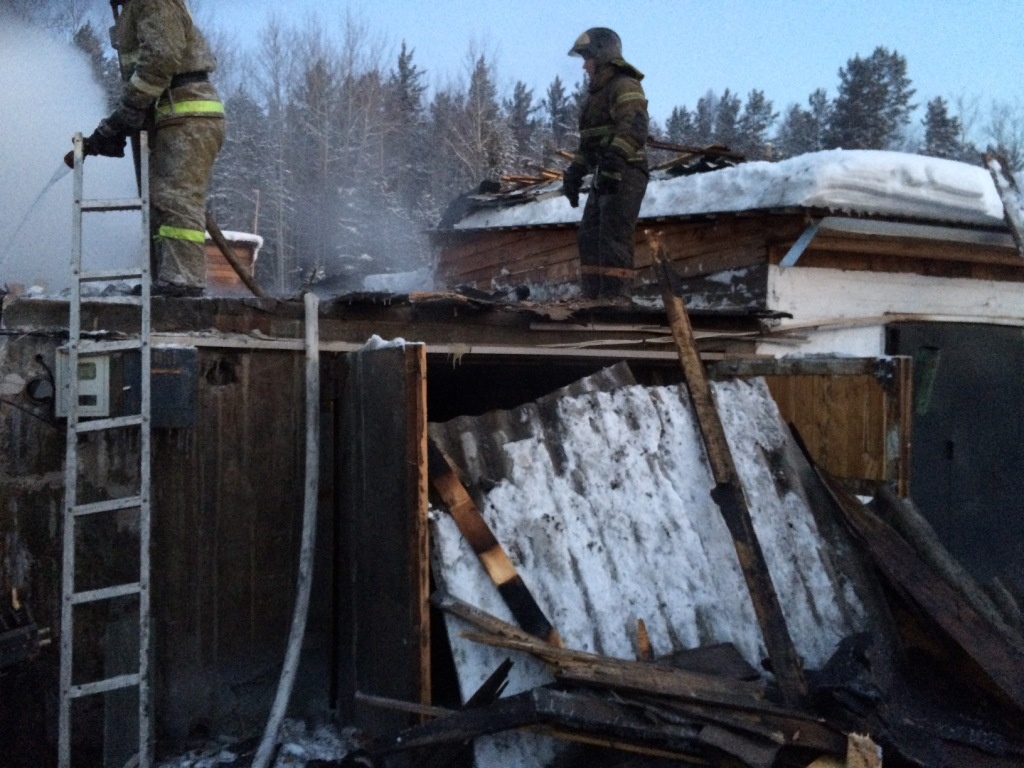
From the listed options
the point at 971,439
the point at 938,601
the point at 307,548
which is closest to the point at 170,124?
the point at 307,548

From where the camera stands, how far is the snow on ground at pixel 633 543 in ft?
12.5

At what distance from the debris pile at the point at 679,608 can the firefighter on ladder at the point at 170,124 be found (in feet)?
6.57

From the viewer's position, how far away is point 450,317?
217 inches

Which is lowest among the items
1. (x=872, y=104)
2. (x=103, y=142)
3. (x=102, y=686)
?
(x=102, y=686)

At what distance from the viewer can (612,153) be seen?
22.6 feet

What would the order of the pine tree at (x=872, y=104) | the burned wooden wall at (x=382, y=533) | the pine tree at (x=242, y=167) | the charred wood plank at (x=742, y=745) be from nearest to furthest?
the charred wood plank at (x=742, y=745), the burned wooden wall at (x=382, y=533), the pine tree at (x=242, y=167), the pine tree at (x=872, y=104)

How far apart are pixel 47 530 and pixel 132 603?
1.85 feet

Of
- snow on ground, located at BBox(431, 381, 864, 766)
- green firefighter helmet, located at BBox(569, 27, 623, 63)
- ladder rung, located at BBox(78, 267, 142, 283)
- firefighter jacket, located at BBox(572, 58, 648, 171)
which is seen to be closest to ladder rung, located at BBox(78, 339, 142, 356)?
ladder rung, located at BBox(78, 267, 142, 283)

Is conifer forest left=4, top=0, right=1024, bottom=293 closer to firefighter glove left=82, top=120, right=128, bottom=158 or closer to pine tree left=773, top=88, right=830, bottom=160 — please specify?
pine tree left=773, top=88, right=830, bottom=160

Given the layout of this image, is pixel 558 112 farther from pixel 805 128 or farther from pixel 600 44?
pixel 600 44

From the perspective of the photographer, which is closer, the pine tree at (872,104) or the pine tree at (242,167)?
the pine tree at (242,167)

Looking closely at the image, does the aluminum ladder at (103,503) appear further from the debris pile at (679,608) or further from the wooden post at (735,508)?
the wooden post at (735,508)

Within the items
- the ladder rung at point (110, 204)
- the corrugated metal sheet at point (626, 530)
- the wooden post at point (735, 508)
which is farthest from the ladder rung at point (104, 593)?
the wooden post at point (735, 508)

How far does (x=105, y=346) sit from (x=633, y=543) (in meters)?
2.70
